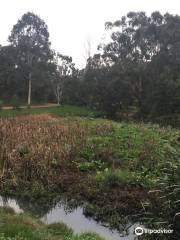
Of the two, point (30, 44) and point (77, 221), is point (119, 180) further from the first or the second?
point (30, 44)

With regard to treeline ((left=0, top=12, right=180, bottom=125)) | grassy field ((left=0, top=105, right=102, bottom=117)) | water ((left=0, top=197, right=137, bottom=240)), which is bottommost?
water ((left=0, top=197, right=137, bottom=240))

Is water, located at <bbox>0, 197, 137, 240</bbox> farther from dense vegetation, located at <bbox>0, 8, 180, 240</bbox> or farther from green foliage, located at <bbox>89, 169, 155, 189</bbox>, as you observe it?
green foliage, located at <bbox>89, 169, 155, 189</bbox>

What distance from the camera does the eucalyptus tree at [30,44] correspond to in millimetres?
49344

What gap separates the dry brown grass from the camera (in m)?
12.0

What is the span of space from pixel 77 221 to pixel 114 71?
3316 cm

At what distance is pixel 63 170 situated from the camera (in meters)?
12.4

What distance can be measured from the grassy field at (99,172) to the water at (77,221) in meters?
0.26

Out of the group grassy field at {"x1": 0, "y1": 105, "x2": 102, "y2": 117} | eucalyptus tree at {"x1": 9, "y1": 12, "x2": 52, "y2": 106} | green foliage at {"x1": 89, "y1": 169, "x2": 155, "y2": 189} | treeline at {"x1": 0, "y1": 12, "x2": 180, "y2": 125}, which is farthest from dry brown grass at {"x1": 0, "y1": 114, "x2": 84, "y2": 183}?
eucalyptus tree at {"x1": 9, "y1": 12, "x2": 52, "y2": 106}

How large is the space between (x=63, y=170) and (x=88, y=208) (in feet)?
8.74

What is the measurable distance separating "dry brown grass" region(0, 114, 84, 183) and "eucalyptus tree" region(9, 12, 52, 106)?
1309 inches

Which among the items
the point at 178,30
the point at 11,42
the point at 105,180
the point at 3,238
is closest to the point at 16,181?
the point at 105,180

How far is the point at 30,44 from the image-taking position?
164ft

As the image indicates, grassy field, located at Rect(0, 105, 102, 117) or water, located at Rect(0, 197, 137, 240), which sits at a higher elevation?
grassy field, located at Rect(0, 105, 102, 117)

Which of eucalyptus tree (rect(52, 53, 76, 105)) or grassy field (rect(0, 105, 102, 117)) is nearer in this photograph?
grassy field (rect(0, 105, 102, 117))
